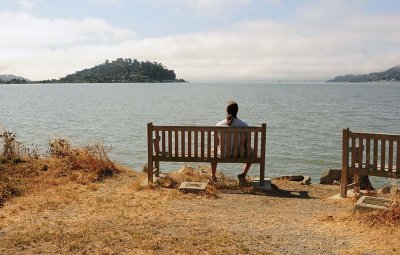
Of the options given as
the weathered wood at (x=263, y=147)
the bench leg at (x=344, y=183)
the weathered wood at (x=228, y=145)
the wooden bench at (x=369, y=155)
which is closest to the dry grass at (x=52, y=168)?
the weathered wood at (x=228, y=145)

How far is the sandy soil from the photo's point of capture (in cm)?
623

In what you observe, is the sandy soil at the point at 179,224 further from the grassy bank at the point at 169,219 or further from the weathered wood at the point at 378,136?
the weathered wood at the point at 378,136

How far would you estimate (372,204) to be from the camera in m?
7.98

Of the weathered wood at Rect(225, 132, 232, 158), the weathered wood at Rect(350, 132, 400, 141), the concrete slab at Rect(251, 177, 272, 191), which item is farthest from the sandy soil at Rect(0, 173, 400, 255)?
the weathered wood at Rect(350, 132, 400, 141)

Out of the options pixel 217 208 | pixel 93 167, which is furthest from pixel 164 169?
pixel 217 208

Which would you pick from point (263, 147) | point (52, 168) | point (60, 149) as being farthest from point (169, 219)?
point (60, 149)

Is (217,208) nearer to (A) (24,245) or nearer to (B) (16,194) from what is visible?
(A) (24,245)

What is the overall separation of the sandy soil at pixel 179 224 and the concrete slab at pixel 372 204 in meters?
0.29

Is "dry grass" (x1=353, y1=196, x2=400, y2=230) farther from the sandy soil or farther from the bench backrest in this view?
the bench backrest

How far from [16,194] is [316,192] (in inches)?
271

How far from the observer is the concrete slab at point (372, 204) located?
303 inches

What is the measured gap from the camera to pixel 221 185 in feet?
34.0

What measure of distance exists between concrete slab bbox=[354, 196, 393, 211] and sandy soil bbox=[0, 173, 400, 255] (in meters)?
0.29

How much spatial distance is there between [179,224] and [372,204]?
3.50 meters
